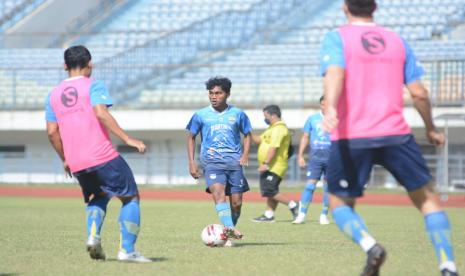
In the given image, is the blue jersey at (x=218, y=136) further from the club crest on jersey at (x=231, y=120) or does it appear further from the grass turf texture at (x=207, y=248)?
the grass turf texture at (x=207, y=248)

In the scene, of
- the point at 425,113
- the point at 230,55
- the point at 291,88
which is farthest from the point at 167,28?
the point at 425,113

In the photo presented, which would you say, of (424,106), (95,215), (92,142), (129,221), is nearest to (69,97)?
(92,142)

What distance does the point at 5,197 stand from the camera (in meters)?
27.3

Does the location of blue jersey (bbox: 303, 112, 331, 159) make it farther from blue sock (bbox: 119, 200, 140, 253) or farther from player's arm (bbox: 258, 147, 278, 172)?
blue sock (bbox: 119, 200, 140, 253)

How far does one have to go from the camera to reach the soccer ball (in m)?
11.3

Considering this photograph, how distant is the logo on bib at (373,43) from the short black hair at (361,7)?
0.52ft

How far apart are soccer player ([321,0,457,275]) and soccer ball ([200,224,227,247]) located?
3961mm

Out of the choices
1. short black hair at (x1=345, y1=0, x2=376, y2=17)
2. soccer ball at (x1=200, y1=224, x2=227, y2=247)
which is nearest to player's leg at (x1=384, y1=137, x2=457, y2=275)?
short black hair at (x1=345, y1=0, x2=376, y2=17)

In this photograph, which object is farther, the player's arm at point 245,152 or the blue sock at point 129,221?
the player's arm at point 245,152

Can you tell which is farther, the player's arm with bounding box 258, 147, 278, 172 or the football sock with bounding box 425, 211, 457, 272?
the player's arm with bounding box 258, 147, 278, 172

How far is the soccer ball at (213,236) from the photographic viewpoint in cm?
1133

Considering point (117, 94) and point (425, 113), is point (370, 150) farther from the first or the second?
point (117, 94)

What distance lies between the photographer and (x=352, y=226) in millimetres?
7410

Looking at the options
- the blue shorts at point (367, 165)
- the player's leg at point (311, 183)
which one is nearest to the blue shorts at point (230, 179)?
the player's leg at point (311, 183)
